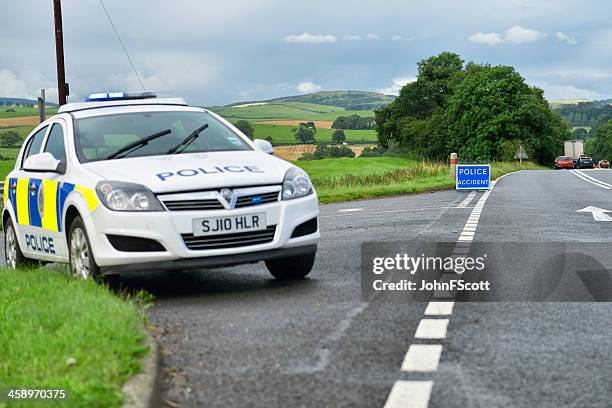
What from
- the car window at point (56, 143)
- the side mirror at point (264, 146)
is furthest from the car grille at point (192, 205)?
the car window at point (56, 143)

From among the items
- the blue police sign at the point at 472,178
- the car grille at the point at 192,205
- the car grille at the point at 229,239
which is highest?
the car grille at the point at 192,205

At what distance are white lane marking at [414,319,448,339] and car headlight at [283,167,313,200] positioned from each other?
86.9 inches

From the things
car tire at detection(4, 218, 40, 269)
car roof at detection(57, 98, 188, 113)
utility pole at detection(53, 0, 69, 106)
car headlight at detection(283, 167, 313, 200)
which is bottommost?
car tire at detection(4, 218, 40, 269)

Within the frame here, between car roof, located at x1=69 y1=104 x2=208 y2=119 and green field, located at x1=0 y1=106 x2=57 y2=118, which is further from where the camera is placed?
green field, located at x1=0 y1=106 x2=57 y2=118

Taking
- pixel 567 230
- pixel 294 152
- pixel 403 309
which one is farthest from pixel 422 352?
pixel 294 152

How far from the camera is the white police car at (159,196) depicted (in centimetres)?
814

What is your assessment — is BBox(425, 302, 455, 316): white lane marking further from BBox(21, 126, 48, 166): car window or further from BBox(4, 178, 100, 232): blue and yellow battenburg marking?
BBox(21, 126, 48, 166): car window

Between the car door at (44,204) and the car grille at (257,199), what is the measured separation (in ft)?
6.29

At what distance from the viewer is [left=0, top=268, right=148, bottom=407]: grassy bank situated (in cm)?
470

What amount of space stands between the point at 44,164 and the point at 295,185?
249cm

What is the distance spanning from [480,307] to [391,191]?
22265 mm

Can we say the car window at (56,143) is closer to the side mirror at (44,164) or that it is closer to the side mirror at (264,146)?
the side mirror at (44,164)

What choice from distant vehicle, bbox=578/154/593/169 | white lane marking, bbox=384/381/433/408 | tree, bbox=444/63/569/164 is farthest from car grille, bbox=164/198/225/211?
distant vehicle, bbox=578/154/593/169

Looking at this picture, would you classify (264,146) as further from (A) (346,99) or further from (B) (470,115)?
(A) (346,99)
